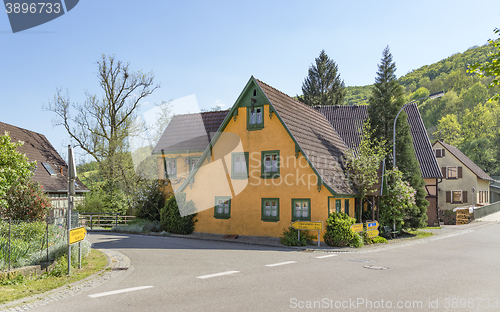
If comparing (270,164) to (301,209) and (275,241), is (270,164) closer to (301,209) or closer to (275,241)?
(301,209)

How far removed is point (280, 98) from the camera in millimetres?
23828

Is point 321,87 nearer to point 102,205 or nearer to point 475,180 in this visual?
point 475,180

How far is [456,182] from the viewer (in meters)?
48.2

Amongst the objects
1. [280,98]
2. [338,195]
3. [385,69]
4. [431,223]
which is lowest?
[431,223]

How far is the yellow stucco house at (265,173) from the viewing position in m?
20.5

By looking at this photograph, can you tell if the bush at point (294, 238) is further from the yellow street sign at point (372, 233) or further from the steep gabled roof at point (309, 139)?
the yellow street sign at point (372, 233)

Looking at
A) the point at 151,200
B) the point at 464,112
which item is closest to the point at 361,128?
the point at 151,200

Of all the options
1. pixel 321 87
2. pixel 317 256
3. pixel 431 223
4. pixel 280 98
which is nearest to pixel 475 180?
pixel 431 223

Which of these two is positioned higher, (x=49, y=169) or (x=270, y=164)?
(x=270, y=164)

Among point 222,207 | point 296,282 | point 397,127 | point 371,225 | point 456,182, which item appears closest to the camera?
point 296,282

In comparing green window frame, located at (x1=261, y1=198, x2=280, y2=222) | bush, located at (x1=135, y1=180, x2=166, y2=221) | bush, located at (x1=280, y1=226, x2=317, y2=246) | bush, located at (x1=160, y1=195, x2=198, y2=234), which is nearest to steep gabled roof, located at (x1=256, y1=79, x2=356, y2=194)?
bush, located at (x1=280, y1=226, x2=317, y2=246)

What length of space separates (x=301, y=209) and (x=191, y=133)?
14.0 meters

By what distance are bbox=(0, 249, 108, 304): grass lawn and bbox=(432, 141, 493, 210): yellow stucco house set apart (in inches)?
1759

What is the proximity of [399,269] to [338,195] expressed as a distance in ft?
23.5
